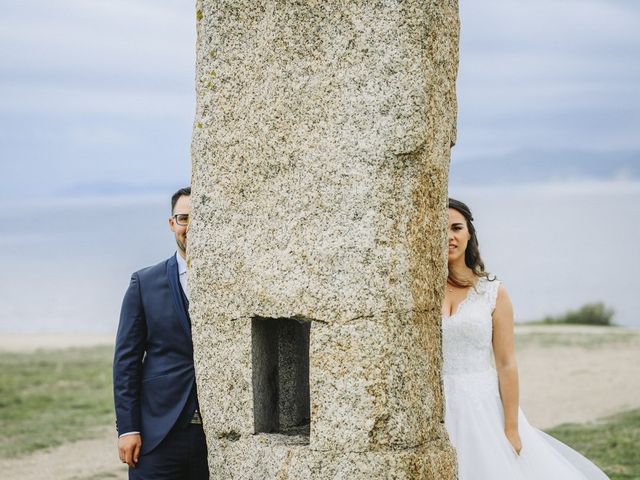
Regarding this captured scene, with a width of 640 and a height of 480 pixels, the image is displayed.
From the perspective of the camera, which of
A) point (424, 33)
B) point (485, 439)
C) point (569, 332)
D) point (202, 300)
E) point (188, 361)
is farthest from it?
point (569, 332)

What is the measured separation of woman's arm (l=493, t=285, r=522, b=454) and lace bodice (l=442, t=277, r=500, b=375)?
43mm

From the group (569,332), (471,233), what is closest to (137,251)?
(569,332)

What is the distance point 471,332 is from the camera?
19.4 ft

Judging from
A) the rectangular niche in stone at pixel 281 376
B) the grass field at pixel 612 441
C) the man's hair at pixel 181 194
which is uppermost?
the man's hair at pixel 181 194

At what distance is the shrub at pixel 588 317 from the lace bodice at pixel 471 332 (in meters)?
17.9

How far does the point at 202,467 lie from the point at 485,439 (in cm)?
159

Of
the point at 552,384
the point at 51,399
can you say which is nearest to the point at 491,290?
the point at 51,399

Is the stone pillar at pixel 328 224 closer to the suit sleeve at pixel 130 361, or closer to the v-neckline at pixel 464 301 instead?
the suit sleeve at pixel 130 361

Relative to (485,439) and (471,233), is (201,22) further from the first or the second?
(485,439)

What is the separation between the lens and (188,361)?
214 inches

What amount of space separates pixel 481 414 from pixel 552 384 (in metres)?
9.37

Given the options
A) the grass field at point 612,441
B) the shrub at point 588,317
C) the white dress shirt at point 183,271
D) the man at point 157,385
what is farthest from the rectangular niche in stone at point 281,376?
the shrub at point 588,317

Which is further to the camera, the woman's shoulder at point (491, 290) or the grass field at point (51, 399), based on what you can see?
the grass field at point (51, 399)

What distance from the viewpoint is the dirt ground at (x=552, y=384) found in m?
10.4
